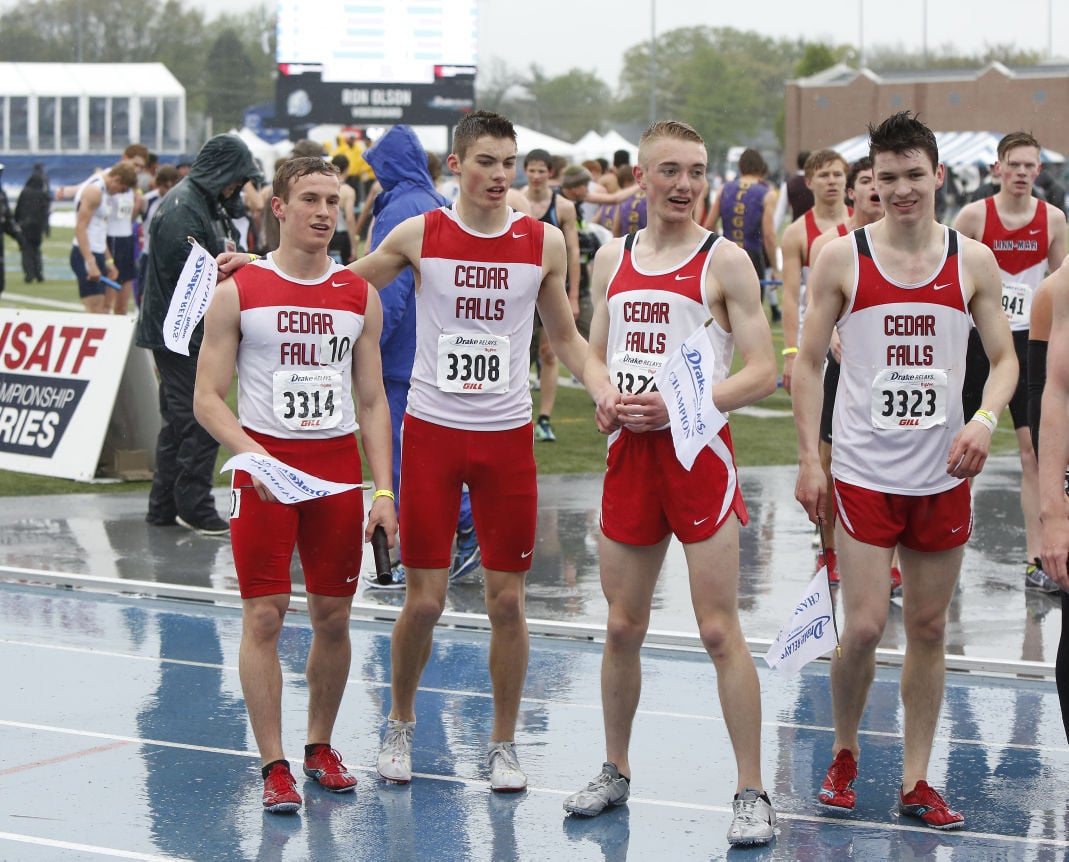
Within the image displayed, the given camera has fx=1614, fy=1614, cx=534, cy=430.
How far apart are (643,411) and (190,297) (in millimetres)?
1924

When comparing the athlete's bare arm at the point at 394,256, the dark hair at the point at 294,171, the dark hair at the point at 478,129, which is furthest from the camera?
the athlete's bare arm at the point at 394,256

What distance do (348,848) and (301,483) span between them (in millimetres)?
1147

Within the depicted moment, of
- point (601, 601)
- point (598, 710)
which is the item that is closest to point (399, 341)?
point (601, 601)

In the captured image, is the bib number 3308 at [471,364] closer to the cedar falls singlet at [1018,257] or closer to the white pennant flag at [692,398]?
the white pennant flag at [692,398]

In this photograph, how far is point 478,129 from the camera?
5.59 m

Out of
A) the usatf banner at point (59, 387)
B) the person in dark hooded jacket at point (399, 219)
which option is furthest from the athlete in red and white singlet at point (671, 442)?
the usatf banner at point (59, 387)

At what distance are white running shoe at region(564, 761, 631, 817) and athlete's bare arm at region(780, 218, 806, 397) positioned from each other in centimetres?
380

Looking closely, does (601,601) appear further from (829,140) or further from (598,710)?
(829,140)

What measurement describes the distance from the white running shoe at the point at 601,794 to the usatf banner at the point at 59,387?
7.07 m

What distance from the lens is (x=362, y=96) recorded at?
35.5 metres

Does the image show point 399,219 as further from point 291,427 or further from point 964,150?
point 964,150

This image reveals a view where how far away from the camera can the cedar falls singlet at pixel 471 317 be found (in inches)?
221

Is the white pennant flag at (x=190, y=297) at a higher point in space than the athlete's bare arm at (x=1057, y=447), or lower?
higher

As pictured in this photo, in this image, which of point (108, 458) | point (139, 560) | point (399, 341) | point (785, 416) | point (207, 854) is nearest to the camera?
point (207, 854)
